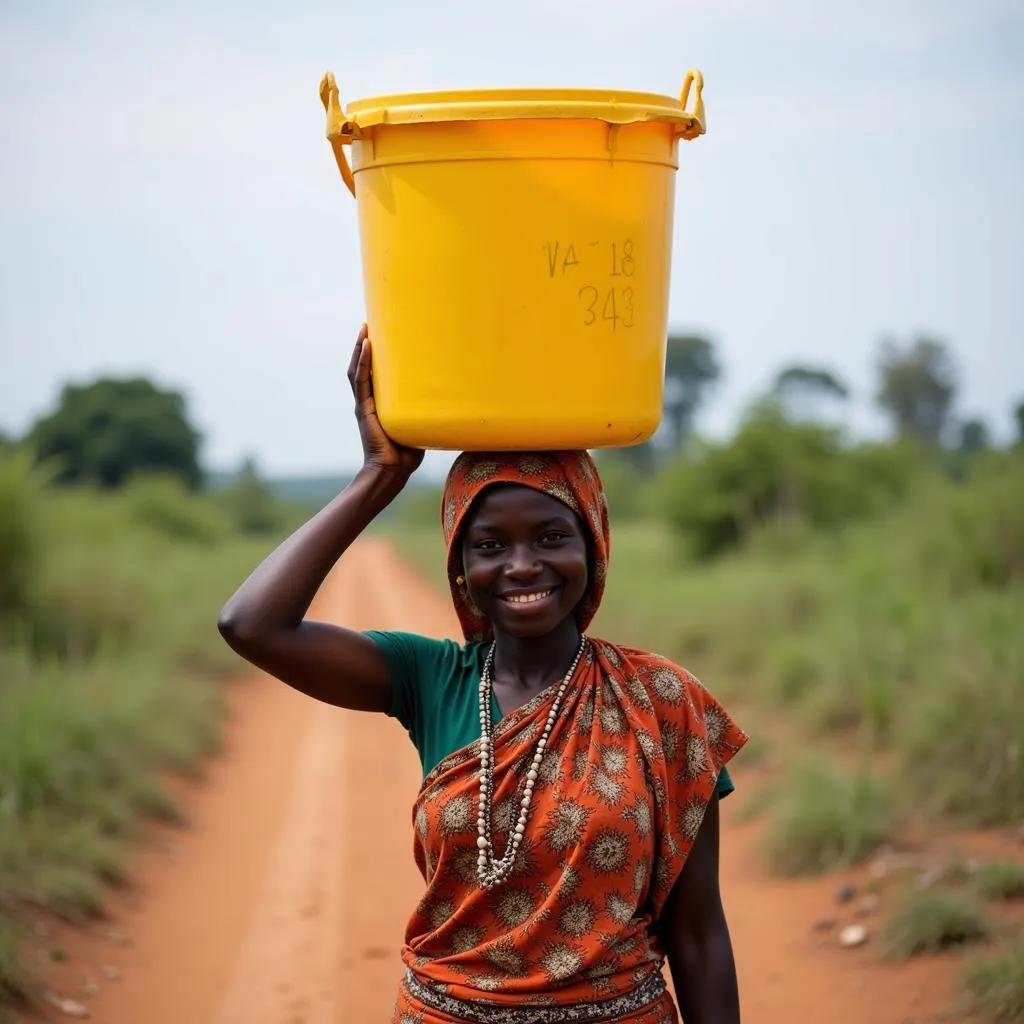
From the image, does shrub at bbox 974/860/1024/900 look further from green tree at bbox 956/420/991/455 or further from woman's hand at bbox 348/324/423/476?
green tree at bbox 956/420/991/455

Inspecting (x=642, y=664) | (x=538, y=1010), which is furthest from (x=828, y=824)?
(x=538, y=1010)

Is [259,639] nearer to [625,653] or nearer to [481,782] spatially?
[481,782]

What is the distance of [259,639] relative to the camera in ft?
7.95

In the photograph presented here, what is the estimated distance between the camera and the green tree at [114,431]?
39.8 meters

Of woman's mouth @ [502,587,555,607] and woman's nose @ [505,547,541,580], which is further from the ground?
woman's nose @ [505,547,541,580]

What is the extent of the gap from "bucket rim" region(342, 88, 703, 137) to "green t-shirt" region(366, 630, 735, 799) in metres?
0.80

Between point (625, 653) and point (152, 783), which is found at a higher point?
point (625, 653)

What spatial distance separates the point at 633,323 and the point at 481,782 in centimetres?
73

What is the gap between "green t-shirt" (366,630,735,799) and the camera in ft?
8.03

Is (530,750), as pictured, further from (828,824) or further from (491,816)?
(828,824)

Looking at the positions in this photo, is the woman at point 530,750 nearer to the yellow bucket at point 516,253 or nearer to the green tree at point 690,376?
the yellow bucket at point 516,253

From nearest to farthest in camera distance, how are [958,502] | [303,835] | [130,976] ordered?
[130,976] → [303,835] → [958,502]

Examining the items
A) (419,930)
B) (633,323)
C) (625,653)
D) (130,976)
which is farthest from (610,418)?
(130,976)

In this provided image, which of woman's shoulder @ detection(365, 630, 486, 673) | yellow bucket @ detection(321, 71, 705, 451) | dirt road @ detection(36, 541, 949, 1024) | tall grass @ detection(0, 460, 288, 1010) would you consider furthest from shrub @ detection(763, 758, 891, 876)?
yellow bucket @ detection(321, 71, 705, 451)
